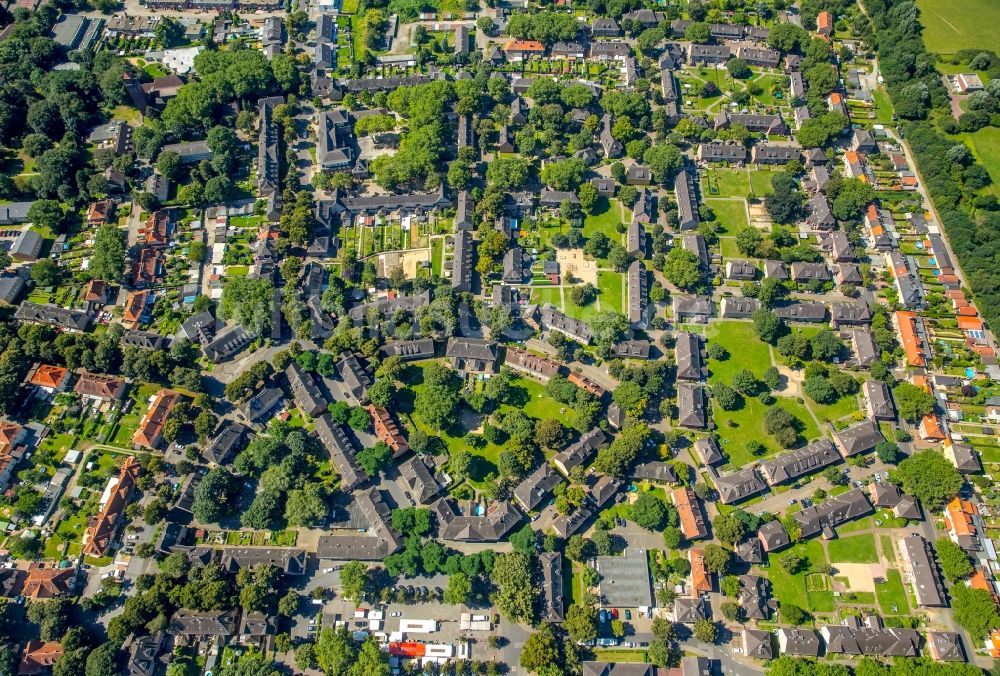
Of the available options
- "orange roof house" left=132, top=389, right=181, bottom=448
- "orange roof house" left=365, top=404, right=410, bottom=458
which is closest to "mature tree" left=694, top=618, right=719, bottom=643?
"orange roof house" left=365, top=404, right=410, bottom=458

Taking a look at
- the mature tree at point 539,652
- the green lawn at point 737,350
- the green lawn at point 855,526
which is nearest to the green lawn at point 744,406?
the green lawn at point 737,350

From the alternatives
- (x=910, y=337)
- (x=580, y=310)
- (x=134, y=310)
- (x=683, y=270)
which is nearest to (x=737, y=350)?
(x=683, y=270)

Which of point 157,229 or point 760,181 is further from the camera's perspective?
point 760,181

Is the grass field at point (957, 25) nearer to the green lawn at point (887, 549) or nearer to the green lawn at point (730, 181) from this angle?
the green lawn at point (730, 181)

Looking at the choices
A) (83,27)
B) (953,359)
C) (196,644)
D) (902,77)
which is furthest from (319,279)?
(902,77)

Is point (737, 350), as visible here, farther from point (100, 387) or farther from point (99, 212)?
point (99, 212)

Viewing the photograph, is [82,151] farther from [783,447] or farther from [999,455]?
[999,455]
